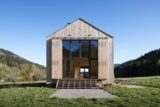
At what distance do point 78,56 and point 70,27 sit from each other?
254 cm

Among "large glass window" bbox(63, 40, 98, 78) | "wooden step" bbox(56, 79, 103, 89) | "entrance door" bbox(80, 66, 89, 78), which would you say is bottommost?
"wooden step" bbox(56, 79, 103, 89)

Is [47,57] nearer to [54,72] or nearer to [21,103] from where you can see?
[54,72]

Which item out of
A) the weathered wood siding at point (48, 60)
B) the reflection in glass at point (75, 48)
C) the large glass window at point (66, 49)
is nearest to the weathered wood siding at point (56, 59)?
the large glass window at point (66, 49)

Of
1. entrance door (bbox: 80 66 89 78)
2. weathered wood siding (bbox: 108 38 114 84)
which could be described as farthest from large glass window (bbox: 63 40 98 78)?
weathered wood siding (bbox: 108 38 114 84)

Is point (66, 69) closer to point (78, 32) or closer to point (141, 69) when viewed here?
point (78, 32)

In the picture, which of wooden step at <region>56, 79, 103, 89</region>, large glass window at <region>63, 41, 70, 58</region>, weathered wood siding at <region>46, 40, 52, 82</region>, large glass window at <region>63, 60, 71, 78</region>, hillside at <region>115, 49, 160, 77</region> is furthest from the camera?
hillside at <region>115, 49, 160, 77</region>

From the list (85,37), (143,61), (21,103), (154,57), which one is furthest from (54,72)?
(154,57)

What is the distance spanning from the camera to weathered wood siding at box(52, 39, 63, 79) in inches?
1115

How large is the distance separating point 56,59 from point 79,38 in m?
2.61

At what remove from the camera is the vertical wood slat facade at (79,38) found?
28.4 metres

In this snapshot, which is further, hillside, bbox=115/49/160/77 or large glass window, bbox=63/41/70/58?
hillside, bbox=115/49/160/77

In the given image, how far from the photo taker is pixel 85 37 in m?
28.7

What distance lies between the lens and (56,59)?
28.4 m

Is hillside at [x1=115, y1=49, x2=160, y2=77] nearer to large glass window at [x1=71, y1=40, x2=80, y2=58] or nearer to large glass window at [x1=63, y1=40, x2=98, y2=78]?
large glass window at [x1=63, y1=40, x2=98, y2=78]
